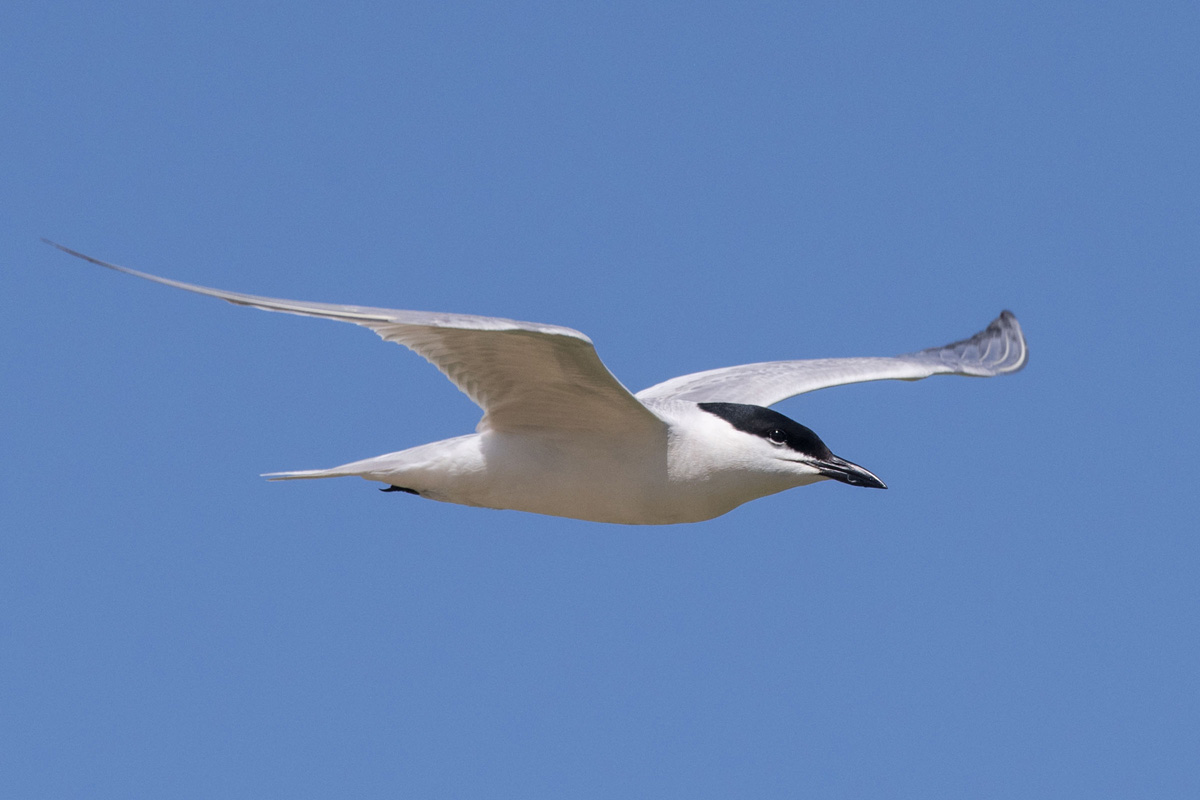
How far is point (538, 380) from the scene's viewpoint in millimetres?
7195

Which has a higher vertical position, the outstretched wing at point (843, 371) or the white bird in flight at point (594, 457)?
the outstretched wing at point (843, 371)

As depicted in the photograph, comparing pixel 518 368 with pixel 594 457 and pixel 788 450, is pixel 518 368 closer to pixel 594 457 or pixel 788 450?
pixel 594 457

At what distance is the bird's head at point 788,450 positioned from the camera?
762 centimetres

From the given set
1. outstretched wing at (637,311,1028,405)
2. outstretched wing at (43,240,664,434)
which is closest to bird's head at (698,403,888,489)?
outstretched wing at (43,240,664,434)

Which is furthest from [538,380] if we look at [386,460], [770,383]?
[770,383]

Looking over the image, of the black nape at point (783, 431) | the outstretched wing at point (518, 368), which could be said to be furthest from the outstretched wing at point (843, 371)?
the outstretched wing at point (518, 368)

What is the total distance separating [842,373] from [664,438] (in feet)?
9.11

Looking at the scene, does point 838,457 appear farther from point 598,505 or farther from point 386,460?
point 386,460

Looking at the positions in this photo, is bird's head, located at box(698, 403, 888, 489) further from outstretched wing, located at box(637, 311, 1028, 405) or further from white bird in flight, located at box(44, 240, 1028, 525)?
outstretched wing, located at box(637, 311, 1028, 405)

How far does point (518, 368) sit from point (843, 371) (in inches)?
144

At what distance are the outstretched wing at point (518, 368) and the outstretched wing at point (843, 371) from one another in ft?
6.94

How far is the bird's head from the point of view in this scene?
762 cm

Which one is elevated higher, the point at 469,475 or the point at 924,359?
the point at 924,359

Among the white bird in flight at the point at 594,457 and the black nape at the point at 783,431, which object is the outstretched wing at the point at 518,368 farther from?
the black nape at the point at 783,431
